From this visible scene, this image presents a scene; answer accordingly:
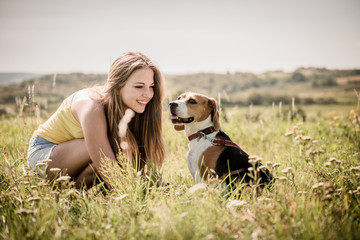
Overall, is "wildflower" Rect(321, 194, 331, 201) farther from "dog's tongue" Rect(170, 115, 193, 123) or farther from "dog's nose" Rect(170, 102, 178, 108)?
"dog's nose" Rect(170, 102, 178, 108)

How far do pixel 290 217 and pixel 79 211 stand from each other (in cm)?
176

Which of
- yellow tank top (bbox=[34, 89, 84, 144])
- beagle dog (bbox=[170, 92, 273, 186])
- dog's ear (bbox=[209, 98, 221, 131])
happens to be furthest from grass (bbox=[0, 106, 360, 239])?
dog's ear (bbox=[209, 98, 221, 131])

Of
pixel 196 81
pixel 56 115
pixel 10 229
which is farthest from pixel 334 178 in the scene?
pixel 196 81

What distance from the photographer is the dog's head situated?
148 inches

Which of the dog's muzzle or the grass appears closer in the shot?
the grass

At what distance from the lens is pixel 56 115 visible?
3.49 m

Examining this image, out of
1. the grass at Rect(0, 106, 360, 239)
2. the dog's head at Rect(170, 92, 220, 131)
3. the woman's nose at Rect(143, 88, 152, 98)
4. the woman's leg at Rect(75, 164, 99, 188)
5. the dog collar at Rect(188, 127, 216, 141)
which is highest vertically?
the woman's nose at Rect(143, 88, 152, 98)

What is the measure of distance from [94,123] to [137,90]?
676mm

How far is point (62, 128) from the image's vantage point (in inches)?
138

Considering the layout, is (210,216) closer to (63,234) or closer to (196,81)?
(63,234)

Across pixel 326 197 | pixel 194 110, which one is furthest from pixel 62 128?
pixel 326 197

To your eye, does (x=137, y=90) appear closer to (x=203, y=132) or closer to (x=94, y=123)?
(x=94, y=123)

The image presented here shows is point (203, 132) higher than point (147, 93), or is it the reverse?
point (147, 93)

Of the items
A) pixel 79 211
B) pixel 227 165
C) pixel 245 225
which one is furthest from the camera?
pixel 227 165
